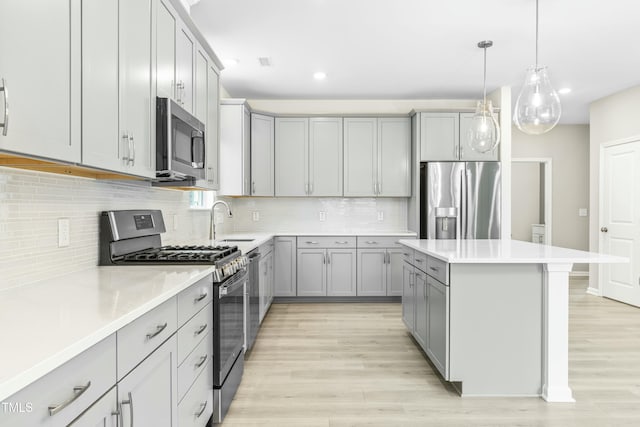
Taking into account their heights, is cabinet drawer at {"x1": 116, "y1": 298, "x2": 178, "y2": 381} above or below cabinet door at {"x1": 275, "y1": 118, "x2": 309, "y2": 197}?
below

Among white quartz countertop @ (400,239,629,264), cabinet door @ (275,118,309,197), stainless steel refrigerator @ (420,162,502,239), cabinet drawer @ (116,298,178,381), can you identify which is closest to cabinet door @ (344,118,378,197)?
cabinet door @ (275,118,309,197)

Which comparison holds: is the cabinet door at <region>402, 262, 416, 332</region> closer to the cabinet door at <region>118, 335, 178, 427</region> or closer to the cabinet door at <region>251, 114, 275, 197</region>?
the cabinet door at <region>251, 114, 275, 197</region>

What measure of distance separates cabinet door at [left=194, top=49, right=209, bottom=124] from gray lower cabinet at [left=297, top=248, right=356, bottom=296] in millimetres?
2558

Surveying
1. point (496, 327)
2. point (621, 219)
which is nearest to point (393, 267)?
point (496, 327)

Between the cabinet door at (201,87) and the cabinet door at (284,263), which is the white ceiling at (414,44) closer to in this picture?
the cabinet door at (201,87)

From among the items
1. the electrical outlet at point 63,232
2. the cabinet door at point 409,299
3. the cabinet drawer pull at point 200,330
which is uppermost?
the electrical outlet at point 63,232

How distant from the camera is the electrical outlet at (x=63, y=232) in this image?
6.15ft

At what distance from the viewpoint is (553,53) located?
4.02 m

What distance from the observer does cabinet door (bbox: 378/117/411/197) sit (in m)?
5.36

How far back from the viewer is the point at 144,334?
131 centimetres

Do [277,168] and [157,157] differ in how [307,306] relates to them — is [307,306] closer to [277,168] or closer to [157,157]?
[277,168]

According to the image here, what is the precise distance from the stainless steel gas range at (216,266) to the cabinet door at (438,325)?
51.9 inches

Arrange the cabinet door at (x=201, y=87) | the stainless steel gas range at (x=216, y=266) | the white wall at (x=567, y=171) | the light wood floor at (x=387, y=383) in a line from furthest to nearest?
1. the white wall at (x=567, y=171)
2. the cabinet door at (x=201, y=87)
3. the light wood floor at (x=387, y=383)
4. the stainless steel gas range at (x=216, y=266)

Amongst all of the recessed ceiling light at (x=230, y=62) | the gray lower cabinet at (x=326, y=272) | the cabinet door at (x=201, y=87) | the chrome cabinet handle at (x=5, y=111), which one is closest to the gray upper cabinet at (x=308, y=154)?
the gray lower cabinet at (x=326, y=272)
